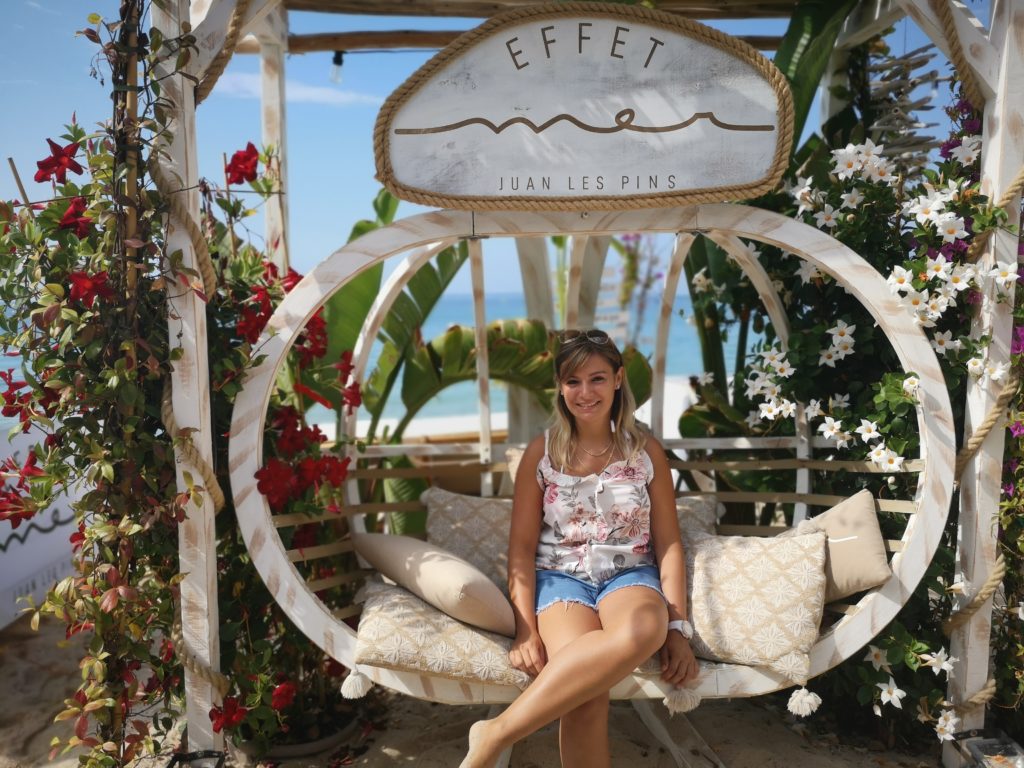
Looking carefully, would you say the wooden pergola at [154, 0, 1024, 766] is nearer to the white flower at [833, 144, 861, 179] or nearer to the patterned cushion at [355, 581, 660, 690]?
the white flower at [833, 144, 861, 179]

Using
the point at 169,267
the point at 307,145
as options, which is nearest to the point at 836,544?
the point at 169,267

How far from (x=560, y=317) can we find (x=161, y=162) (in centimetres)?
549

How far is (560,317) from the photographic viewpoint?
7699 mm

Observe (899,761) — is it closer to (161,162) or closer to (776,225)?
(776,225)

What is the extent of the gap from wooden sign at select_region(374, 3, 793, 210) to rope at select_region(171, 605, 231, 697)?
5.34 ft

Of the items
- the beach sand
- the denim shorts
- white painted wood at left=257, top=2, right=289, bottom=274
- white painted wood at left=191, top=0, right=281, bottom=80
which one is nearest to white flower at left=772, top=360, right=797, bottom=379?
the denim shorts

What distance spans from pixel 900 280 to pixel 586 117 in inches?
46.4

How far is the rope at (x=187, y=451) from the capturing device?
2.47m

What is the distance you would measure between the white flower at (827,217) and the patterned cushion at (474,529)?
5.34 feet

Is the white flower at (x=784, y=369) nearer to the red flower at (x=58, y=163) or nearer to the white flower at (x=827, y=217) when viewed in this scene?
the white flower at (x=827, y=217)

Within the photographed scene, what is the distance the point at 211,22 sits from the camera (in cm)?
246

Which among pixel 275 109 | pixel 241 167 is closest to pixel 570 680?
pixel 241 167

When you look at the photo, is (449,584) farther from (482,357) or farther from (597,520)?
(482,357)

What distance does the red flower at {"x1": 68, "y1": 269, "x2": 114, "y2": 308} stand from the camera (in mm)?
2238
